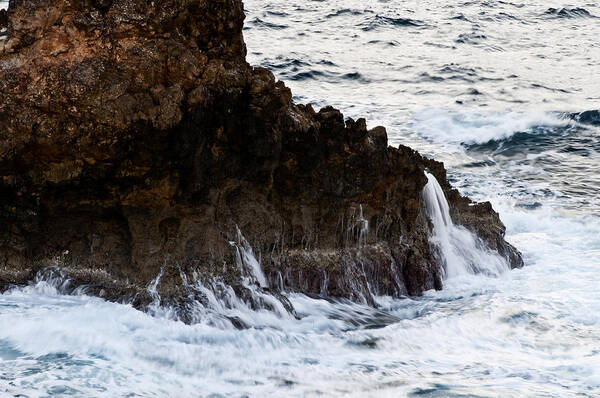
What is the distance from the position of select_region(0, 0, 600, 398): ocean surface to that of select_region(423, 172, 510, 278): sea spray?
43mm

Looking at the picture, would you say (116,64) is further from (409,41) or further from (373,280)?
(409,41)

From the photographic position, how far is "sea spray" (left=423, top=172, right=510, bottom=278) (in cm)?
816

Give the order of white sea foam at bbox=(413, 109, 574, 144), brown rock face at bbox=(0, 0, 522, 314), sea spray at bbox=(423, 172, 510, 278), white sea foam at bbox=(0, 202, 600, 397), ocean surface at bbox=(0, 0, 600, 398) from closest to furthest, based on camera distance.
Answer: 1. white sea foam at bbox=(0, 202, 600, 397)
2. ocean surface at bbox=(0, 0, 600, 398)
3. brown rock face at bbox=(0, 0, 522, 314)
4. sea spray at bbox=(423, 172, 510, 278)
5. white sea foam at bbox=(413, 109, 574, 144)

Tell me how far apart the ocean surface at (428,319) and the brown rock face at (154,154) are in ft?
0.99

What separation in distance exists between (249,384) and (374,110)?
10.0 metres

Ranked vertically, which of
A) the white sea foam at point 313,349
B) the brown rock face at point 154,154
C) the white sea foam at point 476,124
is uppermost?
the brown rock face at point 154,154

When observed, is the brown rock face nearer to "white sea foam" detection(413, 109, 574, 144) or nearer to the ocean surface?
the ocean surface

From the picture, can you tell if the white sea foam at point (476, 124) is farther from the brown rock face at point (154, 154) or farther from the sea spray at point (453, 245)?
the brown rock face at point (154, 154)

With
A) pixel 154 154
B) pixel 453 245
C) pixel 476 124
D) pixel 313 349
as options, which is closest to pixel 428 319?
pixel 313 349

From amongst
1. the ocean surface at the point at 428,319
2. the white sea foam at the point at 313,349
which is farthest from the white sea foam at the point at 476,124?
the white sea foam at the point at 313,349

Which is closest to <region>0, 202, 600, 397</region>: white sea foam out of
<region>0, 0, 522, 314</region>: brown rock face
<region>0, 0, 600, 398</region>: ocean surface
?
<region>0, 0, 600, 398</region>: ocean surface

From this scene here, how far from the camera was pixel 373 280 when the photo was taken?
7.43 metres

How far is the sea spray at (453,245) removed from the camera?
816cm

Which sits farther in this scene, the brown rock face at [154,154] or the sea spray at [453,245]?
the sea spray at [453,245]
